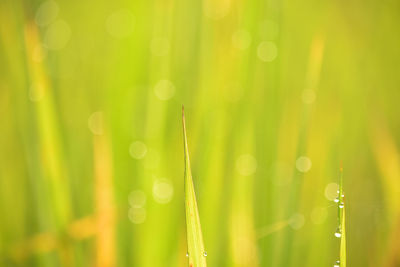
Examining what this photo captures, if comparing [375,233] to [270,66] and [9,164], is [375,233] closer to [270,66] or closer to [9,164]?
[270,66]

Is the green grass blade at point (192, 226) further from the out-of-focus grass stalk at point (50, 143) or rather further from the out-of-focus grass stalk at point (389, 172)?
the out-of-focus grass stalk at point (389, 172)

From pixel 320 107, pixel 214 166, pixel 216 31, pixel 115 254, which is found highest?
pixel 216 31

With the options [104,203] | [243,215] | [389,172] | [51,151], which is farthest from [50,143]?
[389,172]

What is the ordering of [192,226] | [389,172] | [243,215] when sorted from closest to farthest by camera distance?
[192,226]
[243,215]
[389,172]

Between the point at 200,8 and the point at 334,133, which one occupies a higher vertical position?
the point at 200,8

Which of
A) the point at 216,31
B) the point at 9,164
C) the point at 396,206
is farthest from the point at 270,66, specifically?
the point at 9,164

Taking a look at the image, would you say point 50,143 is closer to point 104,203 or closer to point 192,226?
point 104,203

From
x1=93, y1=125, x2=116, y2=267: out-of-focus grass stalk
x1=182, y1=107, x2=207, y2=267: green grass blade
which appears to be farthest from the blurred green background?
x1=182, y1=107, x2=207, y2=267: green grass blade
